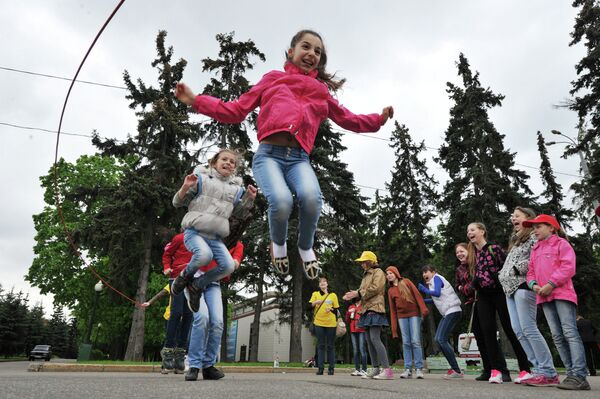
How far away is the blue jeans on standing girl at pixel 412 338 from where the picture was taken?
8281 millimetres

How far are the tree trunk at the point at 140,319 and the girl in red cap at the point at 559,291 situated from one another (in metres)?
17.6

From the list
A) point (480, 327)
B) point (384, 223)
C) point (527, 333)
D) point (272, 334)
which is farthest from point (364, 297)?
point (272, 334)

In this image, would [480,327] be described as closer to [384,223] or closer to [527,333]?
[527,333]

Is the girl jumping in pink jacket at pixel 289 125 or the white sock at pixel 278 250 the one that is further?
the white sock at pixel 278 250

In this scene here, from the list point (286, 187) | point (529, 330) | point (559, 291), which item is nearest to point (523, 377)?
point (529, 330)

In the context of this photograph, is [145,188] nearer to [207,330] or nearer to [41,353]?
[207,330]

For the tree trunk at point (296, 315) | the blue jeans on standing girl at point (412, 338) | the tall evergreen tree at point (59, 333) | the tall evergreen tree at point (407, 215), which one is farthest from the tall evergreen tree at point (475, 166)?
the tall evergreen tree at point (59, 333)

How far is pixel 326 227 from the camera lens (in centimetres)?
2169

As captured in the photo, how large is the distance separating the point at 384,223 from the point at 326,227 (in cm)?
1096

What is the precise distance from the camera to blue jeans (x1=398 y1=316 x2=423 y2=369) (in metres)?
8.28

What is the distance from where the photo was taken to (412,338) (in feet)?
27.4

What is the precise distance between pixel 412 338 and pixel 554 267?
12.0 ft

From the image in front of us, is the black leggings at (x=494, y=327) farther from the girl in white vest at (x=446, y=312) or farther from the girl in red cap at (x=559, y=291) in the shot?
the girl in white vest at (x=446, y=312)

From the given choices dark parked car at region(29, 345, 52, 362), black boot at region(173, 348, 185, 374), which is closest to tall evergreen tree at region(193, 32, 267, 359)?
black boot at region(173, 348, 185, 374)
